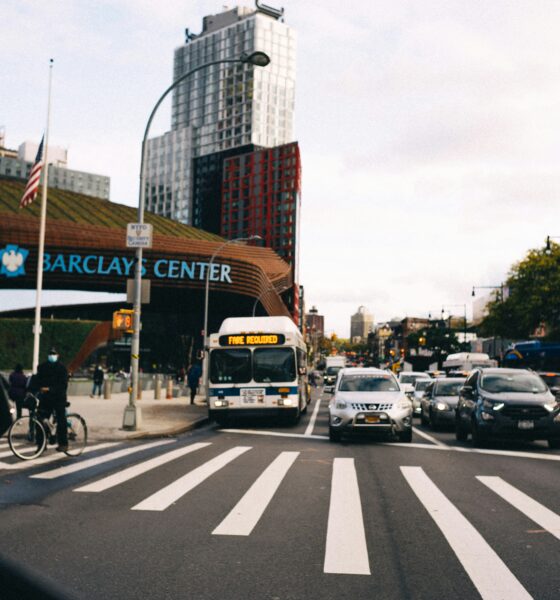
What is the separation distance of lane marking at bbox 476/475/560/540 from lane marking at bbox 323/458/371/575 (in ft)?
6.36

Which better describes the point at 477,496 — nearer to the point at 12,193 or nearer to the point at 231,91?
the point at 12,193

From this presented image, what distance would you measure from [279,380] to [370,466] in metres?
9.13

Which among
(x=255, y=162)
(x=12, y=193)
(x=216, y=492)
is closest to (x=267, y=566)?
(x=216, y=492)

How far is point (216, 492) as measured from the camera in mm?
9188

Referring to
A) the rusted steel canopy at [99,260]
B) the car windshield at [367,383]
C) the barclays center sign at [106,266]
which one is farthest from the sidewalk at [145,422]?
the rusted steel canopy at [99,260]

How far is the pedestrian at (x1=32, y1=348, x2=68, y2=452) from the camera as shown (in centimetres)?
1255

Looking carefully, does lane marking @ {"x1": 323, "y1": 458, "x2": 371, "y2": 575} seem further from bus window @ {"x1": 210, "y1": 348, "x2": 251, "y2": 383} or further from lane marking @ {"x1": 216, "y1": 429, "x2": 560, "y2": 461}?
bus window @ {"x1": 210, "y1": 348, "x2": 251, "y2": 383}

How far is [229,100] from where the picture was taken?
610 ft

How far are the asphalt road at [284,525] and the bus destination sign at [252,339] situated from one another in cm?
811

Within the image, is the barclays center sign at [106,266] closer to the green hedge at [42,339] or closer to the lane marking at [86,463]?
the green hedge at [42,339]

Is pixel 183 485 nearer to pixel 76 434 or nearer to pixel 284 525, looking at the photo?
pixel 284 525

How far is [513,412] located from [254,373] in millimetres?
8405

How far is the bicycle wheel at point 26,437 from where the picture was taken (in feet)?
40.3

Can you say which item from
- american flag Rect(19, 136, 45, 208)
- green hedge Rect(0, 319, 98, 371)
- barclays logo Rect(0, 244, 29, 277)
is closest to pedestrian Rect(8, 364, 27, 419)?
american flag Rect(19, 136, 45, 208)
